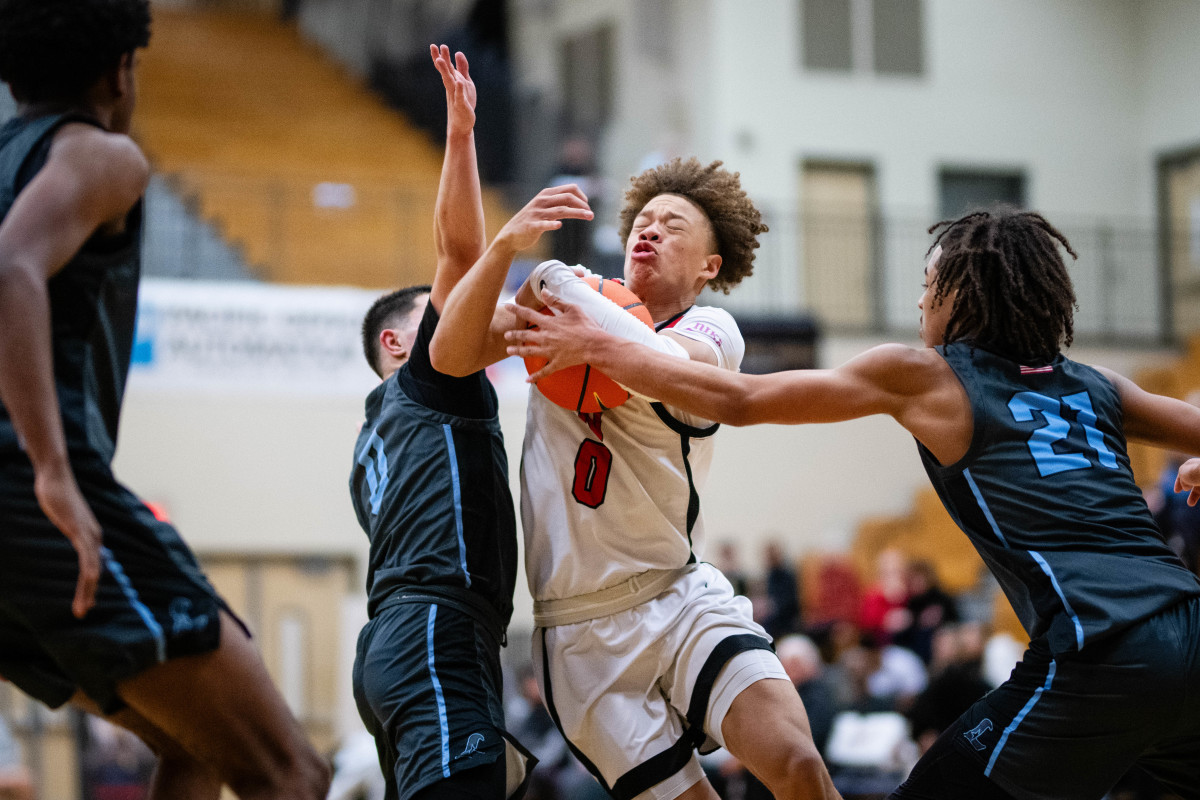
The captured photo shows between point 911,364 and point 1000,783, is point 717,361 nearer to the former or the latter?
point 911,364

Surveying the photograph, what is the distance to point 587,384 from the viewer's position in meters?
4.08

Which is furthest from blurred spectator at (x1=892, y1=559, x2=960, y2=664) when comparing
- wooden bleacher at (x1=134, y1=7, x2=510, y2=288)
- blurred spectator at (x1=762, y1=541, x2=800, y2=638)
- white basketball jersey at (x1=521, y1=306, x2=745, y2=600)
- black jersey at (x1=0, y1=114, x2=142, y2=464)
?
black jersey at (x1=0, y1=114, x2=142, y2=464)

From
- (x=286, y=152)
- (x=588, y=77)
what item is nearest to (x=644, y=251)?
(x=286, y=152)

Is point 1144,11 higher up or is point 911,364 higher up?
point 1144,11

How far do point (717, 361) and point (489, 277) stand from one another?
2.45 feet

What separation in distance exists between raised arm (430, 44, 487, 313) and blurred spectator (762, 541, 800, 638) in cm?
878

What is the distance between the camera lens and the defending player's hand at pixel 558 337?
3855 mm

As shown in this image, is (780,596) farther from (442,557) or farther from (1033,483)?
(1033,483)

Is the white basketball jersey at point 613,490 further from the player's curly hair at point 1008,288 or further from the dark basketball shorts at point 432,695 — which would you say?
the player's curly hair at point 1008,288

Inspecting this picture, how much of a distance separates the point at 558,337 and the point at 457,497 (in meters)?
Result: 0.55

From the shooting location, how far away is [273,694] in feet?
11.1

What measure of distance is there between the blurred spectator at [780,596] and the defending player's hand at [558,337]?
888cm

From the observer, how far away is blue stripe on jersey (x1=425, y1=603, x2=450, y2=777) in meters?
3.67

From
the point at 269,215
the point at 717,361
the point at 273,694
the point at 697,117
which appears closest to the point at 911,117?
the point at 697,117
